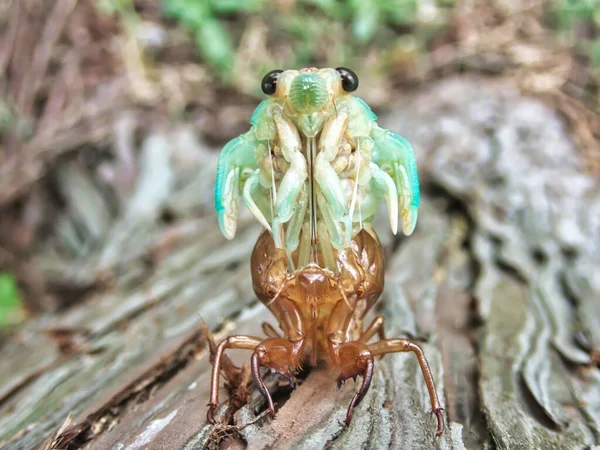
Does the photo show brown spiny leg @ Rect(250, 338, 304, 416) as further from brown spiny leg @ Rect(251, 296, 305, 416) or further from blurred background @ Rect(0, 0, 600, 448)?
blurred background @ Rect(0, 0, 600, 448)

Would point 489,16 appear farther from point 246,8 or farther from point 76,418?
point 76,418

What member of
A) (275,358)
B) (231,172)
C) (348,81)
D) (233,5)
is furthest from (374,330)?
(233,5)

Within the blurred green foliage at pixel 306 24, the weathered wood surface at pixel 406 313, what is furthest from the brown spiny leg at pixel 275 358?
the blurred green foliage at pixel 306 24

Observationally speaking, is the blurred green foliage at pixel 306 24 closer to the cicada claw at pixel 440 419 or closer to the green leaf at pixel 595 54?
the green leaf at pixel 595 54

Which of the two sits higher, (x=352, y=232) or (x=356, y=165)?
(x=356, y=165)

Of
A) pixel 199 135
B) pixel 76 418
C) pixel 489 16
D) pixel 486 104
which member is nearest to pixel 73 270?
pixel 199 135

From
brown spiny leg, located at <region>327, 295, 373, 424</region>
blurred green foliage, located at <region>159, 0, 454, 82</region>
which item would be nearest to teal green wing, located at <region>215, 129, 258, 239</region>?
brown spiny leg, located at <region>327, 295, 373, 424</region>

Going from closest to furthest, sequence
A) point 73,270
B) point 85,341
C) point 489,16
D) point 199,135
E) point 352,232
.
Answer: point 352,232, point 85,341, point 73,270, point 199,135, point 489,16
